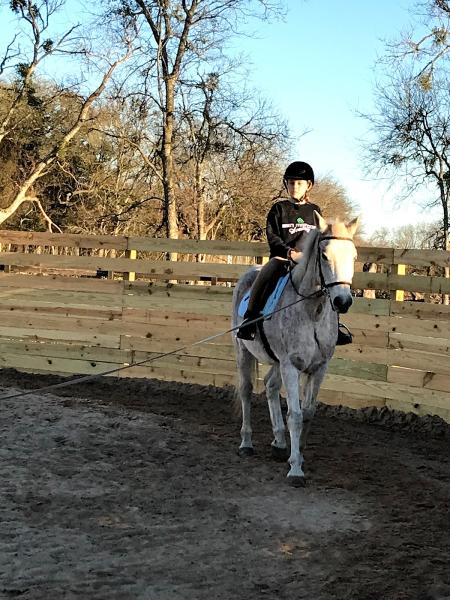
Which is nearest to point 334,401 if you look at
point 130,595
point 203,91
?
point 130,595

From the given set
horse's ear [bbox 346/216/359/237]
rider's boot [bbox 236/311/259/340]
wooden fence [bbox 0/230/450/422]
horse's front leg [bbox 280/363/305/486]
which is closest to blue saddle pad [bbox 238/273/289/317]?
rider's boot [bbox 236/311/259/340]

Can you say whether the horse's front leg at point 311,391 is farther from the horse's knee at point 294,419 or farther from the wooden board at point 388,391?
the wooden board at point 388,391

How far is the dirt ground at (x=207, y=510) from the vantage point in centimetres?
353

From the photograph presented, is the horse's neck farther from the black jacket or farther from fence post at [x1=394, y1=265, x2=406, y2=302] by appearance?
fence post at [x1=394, y1=265, x2=406, y2=302]

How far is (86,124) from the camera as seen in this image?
21.2 metres

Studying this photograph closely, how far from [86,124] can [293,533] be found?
61.6 ft

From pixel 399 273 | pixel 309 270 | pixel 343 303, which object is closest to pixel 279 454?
pixel 309 270

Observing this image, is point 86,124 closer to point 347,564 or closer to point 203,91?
point 203,91

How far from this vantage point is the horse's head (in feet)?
16.5

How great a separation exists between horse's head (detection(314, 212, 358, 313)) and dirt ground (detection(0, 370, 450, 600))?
1.51 meters

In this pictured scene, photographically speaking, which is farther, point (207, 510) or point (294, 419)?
point (294, 419)

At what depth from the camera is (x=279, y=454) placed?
6.13 m

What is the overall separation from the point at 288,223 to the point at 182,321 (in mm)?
4006

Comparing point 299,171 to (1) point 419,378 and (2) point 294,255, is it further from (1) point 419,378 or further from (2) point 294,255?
(1) point 419,378
